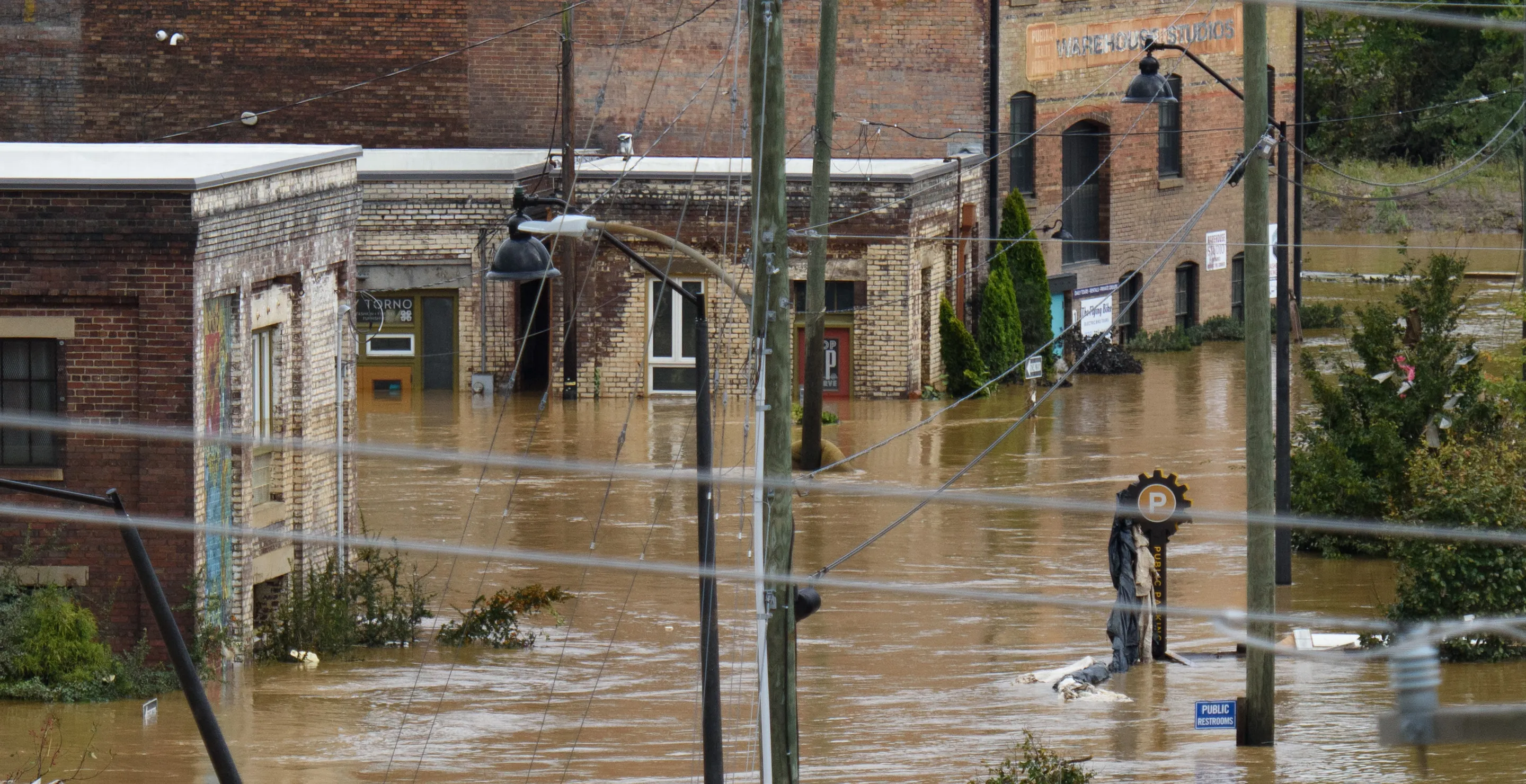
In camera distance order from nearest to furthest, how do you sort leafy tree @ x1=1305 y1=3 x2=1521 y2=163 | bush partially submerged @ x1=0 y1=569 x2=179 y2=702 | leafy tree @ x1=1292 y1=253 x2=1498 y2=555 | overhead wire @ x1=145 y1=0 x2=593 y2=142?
bush partially submerged @ x1=0 y1=569 x2=179 y2=702, leafy tree @ x1=1292 y1=253 x2=1498 y2=555, overhead wire @ x1=145 y1=0 x2=593 y2=142, leafy tree @ x1=1305 y1=3 x2=1521 y2=163

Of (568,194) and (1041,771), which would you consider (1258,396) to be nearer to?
(1041,771)

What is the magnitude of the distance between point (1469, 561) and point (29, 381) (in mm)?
13600

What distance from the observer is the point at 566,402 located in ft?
130

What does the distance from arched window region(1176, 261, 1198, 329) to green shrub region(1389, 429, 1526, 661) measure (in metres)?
27.3

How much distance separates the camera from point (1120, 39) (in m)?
44.6

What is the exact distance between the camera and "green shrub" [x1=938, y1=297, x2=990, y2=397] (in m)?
40.2

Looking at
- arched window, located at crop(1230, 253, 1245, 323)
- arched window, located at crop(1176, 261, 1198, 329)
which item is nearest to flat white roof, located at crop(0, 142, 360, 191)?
arched window, located at crop(1176, 261, 1198, 329)

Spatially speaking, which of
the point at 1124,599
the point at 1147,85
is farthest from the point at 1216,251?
the point at 1124,599

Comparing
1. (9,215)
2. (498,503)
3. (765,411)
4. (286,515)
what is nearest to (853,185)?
(498,503)

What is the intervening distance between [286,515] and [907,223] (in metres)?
17.4

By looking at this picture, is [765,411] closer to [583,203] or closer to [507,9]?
[583,203]

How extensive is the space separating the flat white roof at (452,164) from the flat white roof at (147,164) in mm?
14070

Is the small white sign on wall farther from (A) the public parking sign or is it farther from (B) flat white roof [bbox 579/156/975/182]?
(A) the public parking sign

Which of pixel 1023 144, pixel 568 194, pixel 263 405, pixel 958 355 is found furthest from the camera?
pixel 1023 144
